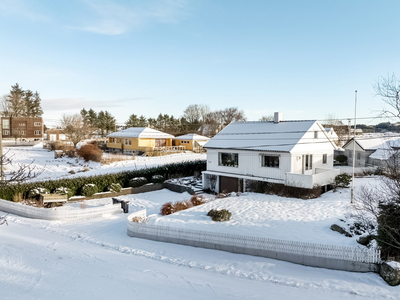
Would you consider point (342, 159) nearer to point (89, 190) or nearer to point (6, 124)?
point (89, 190)

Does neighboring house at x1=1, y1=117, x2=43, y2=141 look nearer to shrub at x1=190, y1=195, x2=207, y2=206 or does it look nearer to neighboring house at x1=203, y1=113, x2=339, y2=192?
neighboring house at x1=203, y1=113, x2=339, y2=192

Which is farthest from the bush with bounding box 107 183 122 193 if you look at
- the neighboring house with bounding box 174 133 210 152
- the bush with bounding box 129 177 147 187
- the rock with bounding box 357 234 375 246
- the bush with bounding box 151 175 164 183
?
the neighboring house with bounding box 174 133 210 152

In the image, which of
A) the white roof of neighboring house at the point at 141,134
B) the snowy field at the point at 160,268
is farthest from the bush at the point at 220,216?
the white roof of neighboring house at the point at 141,134

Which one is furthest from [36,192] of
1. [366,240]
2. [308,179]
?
[366,240]

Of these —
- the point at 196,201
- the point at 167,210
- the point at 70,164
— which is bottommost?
the point at 167,210

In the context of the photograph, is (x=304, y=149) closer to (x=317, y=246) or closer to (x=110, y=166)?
(x=317, y=246)

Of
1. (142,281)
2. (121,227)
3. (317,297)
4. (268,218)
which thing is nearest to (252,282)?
(317,297)

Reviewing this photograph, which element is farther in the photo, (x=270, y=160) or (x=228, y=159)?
(x=228, y=159)
